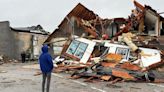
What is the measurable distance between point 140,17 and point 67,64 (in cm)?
621

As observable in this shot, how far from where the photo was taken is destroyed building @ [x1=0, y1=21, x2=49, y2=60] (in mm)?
35812

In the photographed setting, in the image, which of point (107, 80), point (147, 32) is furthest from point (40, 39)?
point (107, 80)

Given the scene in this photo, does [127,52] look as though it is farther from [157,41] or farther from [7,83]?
[7,83]

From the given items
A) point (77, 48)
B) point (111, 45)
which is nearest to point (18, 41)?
point (77, 48)

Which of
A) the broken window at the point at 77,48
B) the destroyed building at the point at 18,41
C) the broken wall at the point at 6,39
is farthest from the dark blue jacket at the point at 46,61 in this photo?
the broken wall at the point at 6,39

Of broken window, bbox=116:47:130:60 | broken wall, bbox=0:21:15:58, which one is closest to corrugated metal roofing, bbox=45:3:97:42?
broken window, bbox=116:47:130:60

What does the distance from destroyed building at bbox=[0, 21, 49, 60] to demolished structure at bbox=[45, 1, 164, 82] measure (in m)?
7.91

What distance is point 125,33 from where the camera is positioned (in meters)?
24.6

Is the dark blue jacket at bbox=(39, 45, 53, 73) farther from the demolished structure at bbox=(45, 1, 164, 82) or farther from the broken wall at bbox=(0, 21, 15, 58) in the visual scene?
the broken wall at bbox=(0, 21, 15, 58)

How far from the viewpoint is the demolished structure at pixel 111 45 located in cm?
1925

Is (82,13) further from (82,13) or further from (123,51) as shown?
(123,51)

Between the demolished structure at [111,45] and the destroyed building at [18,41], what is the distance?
7912mm

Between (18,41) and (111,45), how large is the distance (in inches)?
620

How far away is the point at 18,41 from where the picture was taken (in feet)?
121
